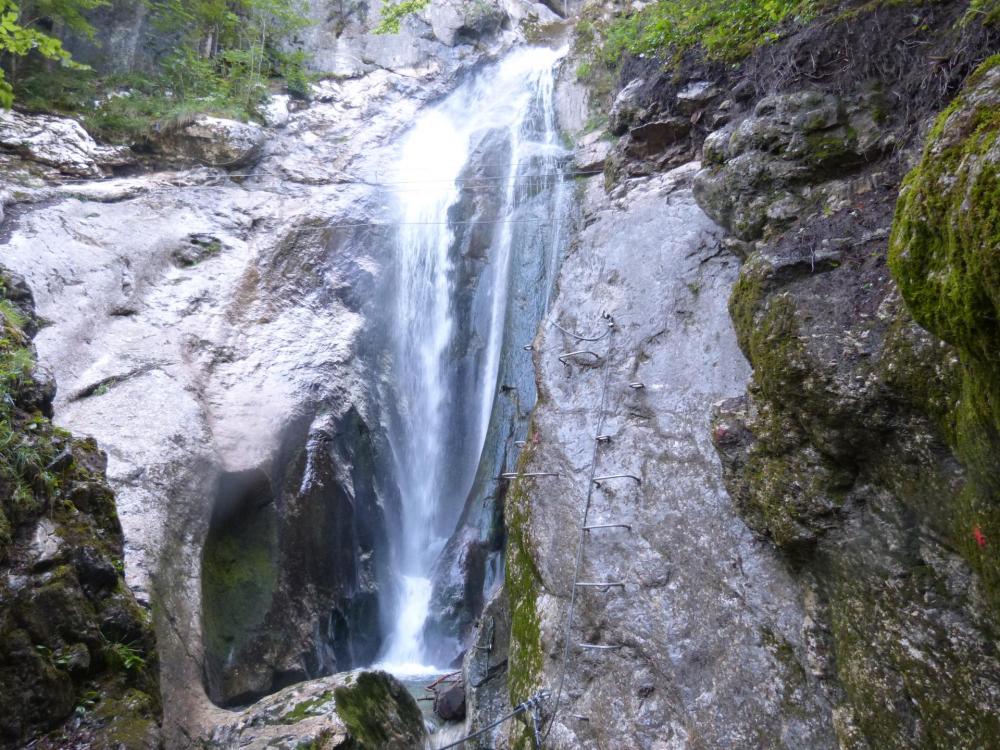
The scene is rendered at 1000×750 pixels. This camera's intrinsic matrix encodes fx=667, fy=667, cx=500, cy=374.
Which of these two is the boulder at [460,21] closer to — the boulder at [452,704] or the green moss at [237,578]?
the green moss at [237,578]

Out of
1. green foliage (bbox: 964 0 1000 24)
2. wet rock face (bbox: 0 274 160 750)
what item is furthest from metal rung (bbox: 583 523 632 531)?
green foliage (bbox: 964 0 1000 24)

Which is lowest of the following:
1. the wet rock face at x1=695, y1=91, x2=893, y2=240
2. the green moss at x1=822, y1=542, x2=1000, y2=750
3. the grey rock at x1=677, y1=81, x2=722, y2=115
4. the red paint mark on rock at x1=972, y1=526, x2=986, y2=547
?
the green moss at x1=822, y1=542, x2=1000, y2=750

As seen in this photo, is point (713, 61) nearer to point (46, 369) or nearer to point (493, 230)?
point (493, 230)

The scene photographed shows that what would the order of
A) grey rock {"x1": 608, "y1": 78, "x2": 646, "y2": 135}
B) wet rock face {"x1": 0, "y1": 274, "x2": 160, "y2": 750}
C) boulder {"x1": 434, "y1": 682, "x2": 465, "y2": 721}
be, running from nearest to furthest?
wet rock face {"x1": 0, "y1": 274, "x2": 160, "y2": 750}, boulder {"x1": 434, "y1": 682, "x2": 465, "y2": 721}, grey rock {"x1": 608, "y1": 78, "x2": 646, "y2": 135}

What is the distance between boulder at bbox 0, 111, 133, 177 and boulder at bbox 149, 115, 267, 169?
78cm

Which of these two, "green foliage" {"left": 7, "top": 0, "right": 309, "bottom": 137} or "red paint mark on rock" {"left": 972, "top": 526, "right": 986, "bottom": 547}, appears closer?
"red paint mark on rock" {"left": 972, "top": 526, "right": 986, "bottom": 547}

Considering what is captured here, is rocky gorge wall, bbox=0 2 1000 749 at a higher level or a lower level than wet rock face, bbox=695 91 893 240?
lower

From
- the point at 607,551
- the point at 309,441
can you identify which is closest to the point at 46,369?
the point at 309,441

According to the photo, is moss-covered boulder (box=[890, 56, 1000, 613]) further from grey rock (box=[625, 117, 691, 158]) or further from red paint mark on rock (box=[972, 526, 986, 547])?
grey rock (box=[625, 117, 691, 158])

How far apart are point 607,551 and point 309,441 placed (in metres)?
5.05

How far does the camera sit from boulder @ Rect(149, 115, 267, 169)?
40.4 ft

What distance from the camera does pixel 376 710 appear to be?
6176 millimetres

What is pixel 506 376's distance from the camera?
33.1ft

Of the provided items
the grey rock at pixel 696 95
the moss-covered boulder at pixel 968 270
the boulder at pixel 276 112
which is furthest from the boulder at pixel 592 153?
the moss-covered boulder at pixel 968 270
